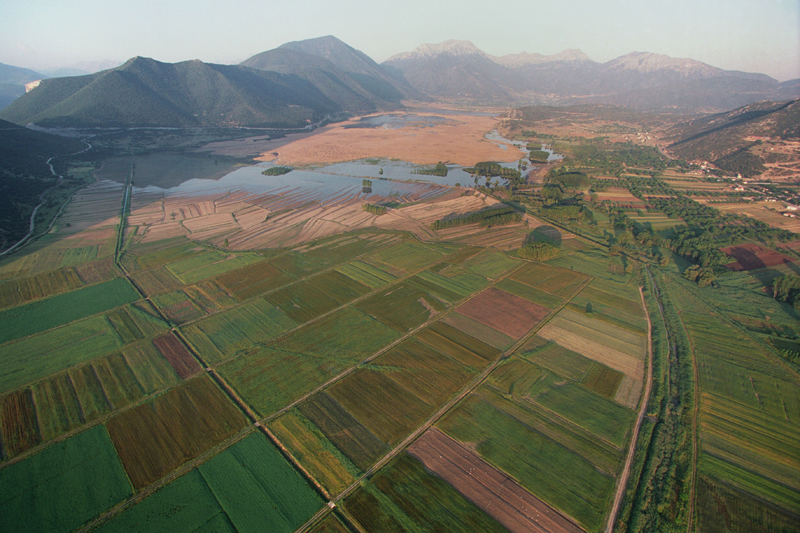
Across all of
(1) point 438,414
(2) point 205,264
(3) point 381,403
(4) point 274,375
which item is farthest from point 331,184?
(1) point 438,414

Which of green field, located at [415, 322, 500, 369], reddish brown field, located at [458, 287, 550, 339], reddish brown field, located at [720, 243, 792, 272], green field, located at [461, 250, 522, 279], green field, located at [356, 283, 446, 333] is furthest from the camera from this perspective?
reddish brown field, located at [720, 243, 792, 272]

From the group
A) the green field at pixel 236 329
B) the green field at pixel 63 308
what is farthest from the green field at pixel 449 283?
→ the green field at pixel 63 308

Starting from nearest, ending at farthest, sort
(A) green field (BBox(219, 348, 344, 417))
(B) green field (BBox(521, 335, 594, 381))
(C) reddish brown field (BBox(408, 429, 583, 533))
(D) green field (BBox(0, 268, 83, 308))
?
1. (C) reddish brown field (BBox(408, 429, 583, 533))
2. (A) green field (BBox(219, 348, 344, 417))
3. (B) green field (BBox(521, 335, 594, 381))
4. (D) green field (BBox(0, 268, 83, 308))

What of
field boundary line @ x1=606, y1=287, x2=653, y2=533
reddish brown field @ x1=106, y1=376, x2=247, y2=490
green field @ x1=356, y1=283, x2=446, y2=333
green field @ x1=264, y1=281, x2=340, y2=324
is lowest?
field boundary line @ x1=606, y1=287, x2=653, y2=533

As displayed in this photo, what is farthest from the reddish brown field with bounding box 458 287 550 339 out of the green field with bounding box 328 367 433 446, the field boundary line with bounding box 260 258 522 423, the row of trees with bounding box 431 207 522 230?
the row of trees with bounding box 431 207 522 230

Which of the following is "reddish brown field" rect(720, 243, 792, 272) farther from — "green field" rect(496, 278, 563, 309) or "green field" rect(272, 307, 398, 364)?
"green field" rect(272, 307, 398, 364)

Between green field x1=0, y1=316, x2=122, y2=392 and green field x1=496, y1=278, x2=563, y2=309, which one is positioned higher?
green field x1=0, y1=316, x2=122, y2=392
